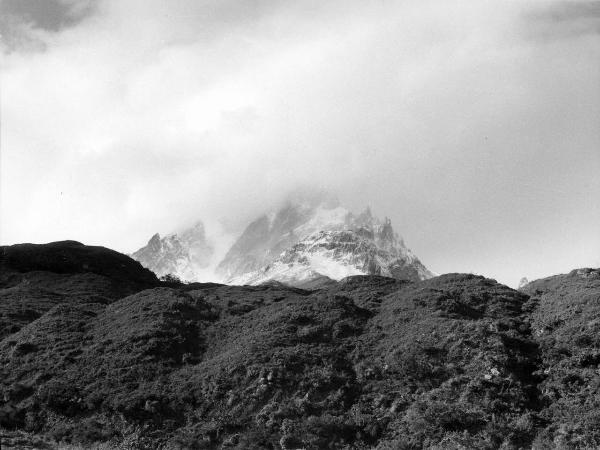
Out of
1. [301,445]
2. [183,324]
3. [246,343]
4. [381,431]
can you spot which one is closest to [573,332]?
[381,431]

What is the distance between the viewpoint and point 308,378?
3444 centimetres

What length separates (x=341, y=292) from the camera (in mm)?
63719

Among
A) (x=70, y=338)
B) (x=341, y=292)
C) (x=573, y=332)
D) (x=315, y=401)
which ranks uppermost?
(x=341, y=292)

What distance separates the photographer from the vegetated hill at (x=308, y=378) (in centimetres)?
2891

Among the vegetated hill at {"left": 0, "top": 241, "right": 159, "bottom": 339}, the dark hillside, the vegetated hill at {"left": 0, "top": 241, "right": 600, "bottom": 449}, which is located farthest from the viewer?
the vegetated hill at {"left": 0, "top": 241, "right": 159, "bottom": 339}

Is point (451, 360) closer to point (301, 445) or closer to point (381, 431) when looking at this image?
point (381, 431)

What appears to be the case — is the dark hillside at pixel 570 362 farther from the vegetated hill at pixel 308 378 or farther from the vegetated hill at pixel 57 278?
the vegetated hill at pixel 57 278

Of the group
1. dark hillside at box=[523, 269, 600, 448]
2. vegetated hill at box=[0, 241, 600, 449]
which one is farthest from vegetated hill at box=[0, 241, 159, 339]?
dark hillside at box=[523, 269, 600, 448]

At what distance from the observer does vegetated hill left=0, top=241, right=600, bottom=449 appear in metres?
28.9

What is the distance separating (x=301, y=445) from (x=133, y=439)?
901 centimetres

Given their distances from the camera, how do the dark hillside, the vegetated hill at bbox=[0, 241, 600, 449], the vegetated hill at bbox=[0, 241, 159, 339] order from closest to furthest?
the dark hillside, the vegetated hill at bbox=[0, 241, 600, 449], the vegetated hill at bbox=[0, 241, 159, 339]

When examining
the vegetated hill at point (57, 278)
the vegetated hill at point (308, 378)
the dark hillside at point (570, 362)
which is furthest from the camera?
the vegetated hill at point (57, 278)

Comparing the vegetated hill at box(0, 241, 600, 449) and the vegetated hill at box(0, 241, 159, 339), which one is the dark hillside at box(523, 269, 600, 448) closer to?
the vegetated hill at box(0, 241, 600, 449)

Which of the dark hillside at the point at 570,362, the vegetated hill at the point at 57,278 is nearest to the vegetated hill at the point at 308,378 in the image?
the dark hillside at the point at 570,362
